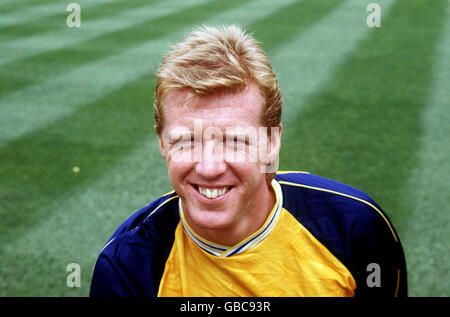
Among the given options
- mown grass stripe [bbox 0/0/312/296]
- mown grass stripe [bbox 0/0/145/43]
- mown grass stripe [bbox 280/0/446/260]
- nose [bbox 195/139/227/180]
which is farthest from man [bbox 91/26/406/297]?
mown grass stripe [bbox 0/0/145/43]

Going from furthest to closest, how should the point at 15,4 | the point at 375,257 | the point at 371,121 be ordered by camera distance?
1. the point at 15,4
2. the point at 371,121
3. the point at 375,257

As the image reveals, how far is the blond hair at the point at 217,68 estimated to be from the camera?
1.73 meters

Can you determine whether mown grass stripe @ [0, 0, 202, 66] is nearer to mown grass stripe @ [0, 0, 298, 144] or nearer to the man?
mown grass stripe @ [0, 0, 298, 144]

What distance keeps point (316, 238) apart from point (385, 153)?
3655mm

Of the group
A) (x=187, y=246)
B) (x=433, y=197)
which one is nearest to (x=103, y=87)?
(x=433, y=197)

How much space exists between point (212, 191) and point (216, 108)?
0.33m

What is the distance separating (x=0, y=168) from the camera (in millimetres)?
5266

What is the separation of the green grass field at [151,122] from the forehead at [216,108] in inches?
97.9

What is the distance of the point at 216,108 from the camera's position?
1.73 meters

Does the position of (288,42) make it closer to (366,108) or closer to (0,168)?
(366,108)

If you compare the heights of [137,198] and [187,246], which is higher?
[187,246]

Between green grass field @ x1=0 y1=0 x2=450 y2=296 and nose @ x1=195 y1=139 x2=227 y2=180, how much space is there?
8.01 feet

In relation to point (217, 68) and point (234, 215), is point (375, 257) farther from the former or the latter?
point (217, 68)

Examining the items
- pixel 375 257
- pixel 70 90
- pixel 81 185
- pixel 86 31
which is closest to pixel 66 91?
pixel 70 90
